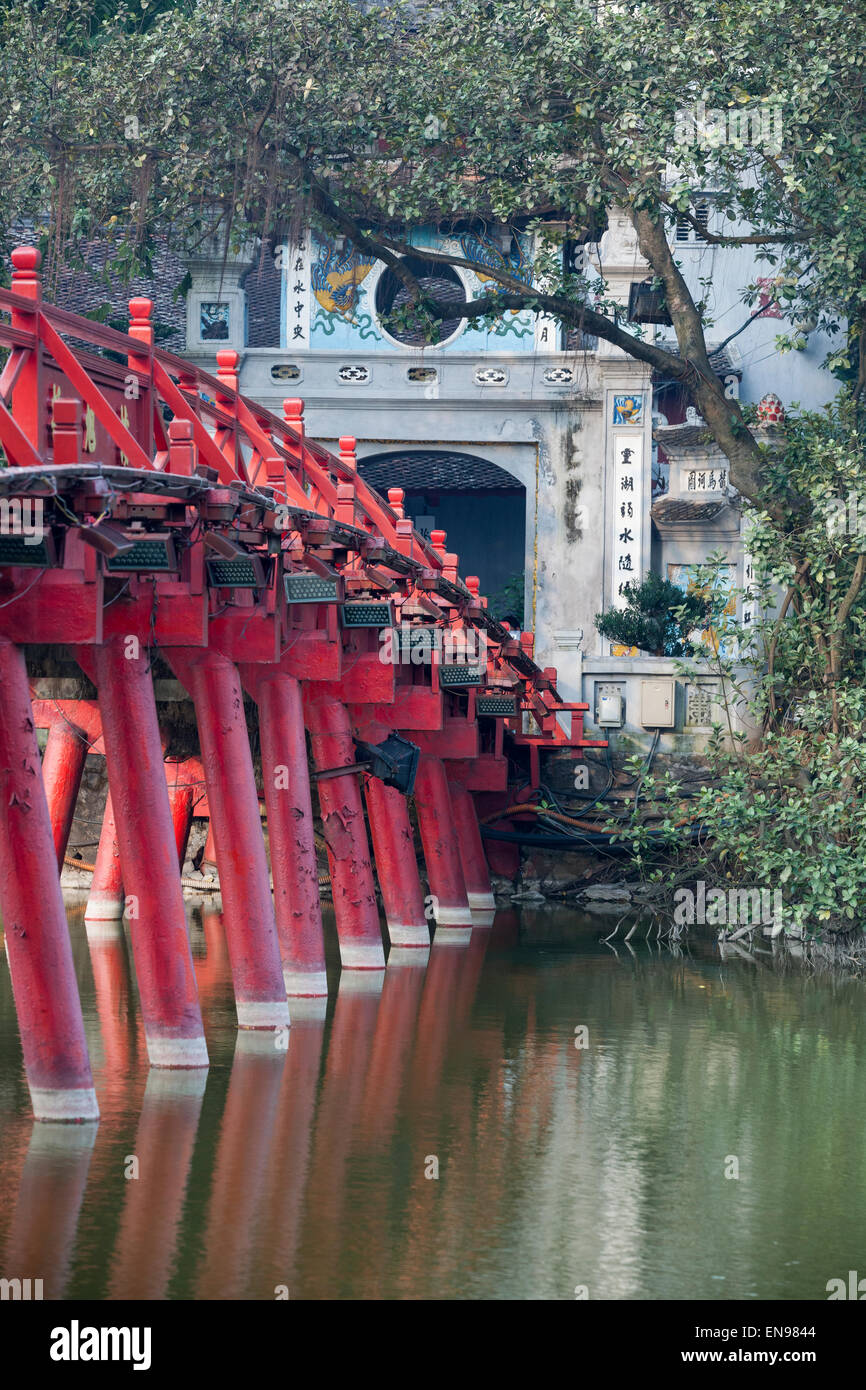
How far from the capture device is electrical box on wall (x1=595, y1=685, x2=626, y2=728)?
24.8 metres

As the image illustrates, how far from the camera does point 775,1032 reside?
1592 cm

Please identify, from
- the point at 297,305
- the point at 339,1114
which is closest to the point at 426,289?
the point at 297,305

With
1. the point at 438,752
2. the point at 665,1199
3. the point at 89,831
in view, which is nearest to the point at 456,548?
the point at 89,831

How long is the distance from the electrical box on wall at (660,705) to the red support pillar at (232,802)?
11347 millimetres

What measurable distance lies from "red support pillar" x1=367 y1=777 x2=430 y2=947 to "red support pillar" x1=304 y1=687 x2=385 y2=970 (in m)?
1.86

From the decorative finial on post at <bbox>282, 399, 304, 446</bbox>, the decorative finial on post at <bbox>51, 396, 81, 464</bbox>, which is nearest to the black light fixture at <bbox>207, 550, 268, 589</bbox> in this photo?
the decorative finial on post at <bbox>51, 396, 81, 464</bbox>

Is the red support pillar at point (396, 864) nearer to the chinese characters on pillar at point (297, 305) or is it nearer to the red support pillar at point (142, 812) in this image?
the red support pillar at point (142, 812)

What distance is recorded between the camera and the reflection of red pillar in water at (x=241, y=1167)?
8.63 metres

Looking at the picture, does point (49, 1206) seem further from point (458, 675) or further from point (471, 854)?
point (471, 854)

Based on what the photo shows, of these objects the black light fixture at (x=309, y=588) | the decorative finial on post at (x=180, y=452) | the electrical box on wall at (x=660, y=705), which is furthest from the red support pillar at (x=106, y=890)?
the decorative finial on post at (x=180, y=452)

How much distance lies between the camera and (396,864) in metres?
20.2

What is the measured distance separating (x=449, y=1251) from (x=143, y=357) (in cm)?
641

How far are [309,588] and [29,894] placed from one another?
4278 mm
